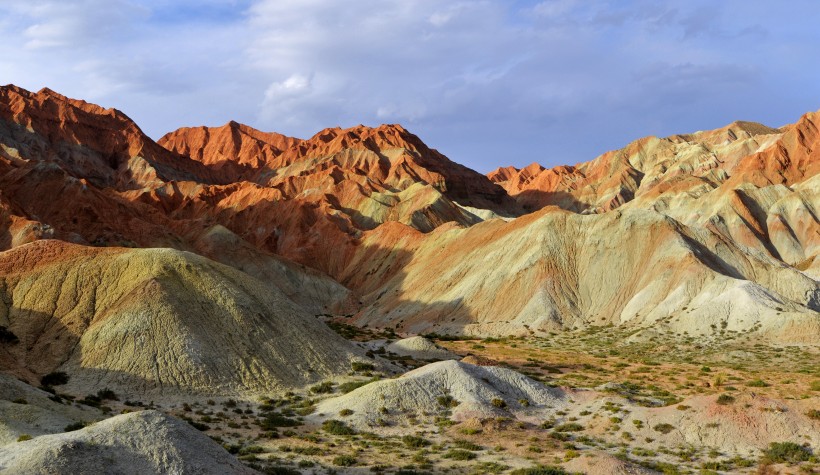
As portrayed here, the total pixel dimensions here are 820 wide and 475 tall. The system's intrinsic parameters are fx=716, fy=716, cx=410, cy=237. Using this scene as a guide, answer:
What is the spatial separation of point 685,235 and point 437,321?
3556 centimetres

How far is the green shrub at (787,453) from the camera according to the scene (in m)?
32.8

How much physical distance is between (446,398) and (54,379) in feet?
82.2

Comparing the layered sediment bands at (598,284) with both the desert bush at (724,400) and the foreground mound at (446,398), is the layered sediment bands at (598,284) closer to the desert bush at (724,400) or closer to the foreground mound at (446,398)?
the foreground mound at (446,398)

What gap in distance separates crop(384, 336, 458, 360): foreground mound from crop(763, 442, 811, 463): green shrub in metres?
34.5

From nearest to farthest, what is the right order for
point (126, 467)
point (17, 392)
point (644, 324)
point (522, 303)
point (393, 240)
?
point (126, 467) → point (17, 392) → point (644, 324) → point (522, 303) → point (393, 240)

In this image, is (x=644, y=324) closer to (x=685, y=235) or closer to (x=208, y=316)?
(x=685, y=235)

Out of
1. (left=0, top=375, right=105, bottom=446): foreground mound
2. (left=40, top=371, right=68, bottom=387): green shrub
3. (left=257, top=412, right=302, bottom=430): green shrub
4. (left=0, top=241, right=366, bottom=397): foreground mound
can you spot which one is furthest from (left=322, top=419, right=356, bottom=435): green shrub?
(left=40, top=371, right=68, bottom=387): green shrub

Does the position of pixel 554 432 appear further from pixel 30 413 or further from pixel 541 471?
pixel 30 413

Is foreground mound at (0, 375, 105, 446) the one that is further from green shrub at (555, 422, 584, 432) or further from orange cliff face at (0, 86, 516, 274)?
orange cliff face at (0, 86, 516, 274)

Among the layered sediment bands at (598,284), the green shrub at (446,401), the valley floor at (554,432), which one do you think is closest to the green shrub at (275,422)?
the valley floor at (554,432)

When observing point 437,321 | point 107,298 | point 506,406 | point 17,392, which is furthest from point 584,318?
point 17,392

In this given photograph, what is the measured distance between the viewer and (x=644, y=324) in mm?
81125

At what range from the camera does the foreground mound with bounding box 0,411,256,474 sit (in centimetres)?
2267

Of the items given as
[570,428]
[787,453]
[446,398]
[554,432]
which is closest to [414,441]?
[446,398]
